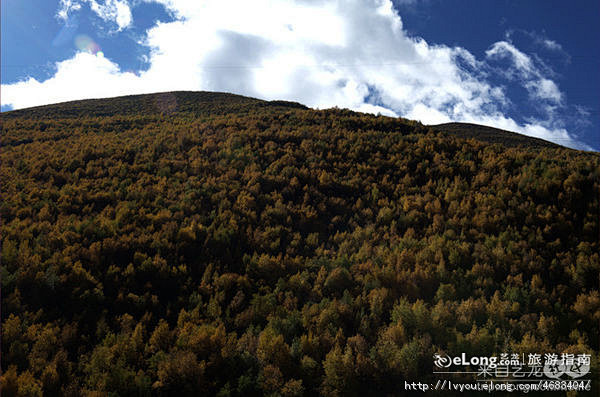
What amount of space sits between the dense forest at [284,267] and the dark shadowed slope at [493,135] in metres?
19.4

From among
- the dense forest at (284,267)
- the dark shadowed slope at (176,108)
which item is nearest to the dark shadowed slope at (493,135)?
the dark shadowed slope at (176,108)

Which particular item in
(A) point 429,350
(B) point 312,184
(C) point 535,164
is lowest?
(A) point 429,350

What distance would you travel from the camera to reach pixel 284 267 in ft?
27.2

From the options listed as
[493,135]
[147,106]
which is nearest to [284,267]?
[147,106]

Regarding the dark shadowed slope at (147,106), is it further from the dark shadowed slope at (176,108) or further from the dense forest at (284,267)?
the dense forest at (284,267)

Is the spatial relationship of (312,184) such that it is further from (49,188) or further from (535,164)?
(49,188)

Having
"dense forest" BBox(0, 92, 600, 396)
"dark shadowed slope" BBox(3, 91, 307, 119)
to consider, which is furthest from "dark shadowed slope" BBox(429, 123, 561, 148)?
"dark shadowed slope" BBox(3, 91, 307, 119)

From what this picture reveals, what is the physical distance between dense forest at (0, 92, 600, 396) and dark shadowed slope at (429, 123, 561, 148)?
1945 cm

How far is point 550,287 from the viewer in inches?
273

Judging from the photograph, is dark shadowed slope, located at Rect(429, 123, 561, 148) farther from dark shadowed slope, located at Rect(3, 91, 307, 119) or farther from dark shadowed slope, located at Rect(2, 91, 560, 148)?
dark shadowed slope, located at Rect(3, 91, 307, 119)

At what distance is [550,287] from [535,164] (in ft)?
26.6

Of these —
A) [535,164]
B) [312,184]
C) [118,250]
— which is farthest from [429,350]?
[535,164]

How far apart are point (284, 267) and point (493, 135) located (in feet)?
123

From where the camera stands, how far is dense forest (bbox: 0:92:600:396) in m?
5.07
